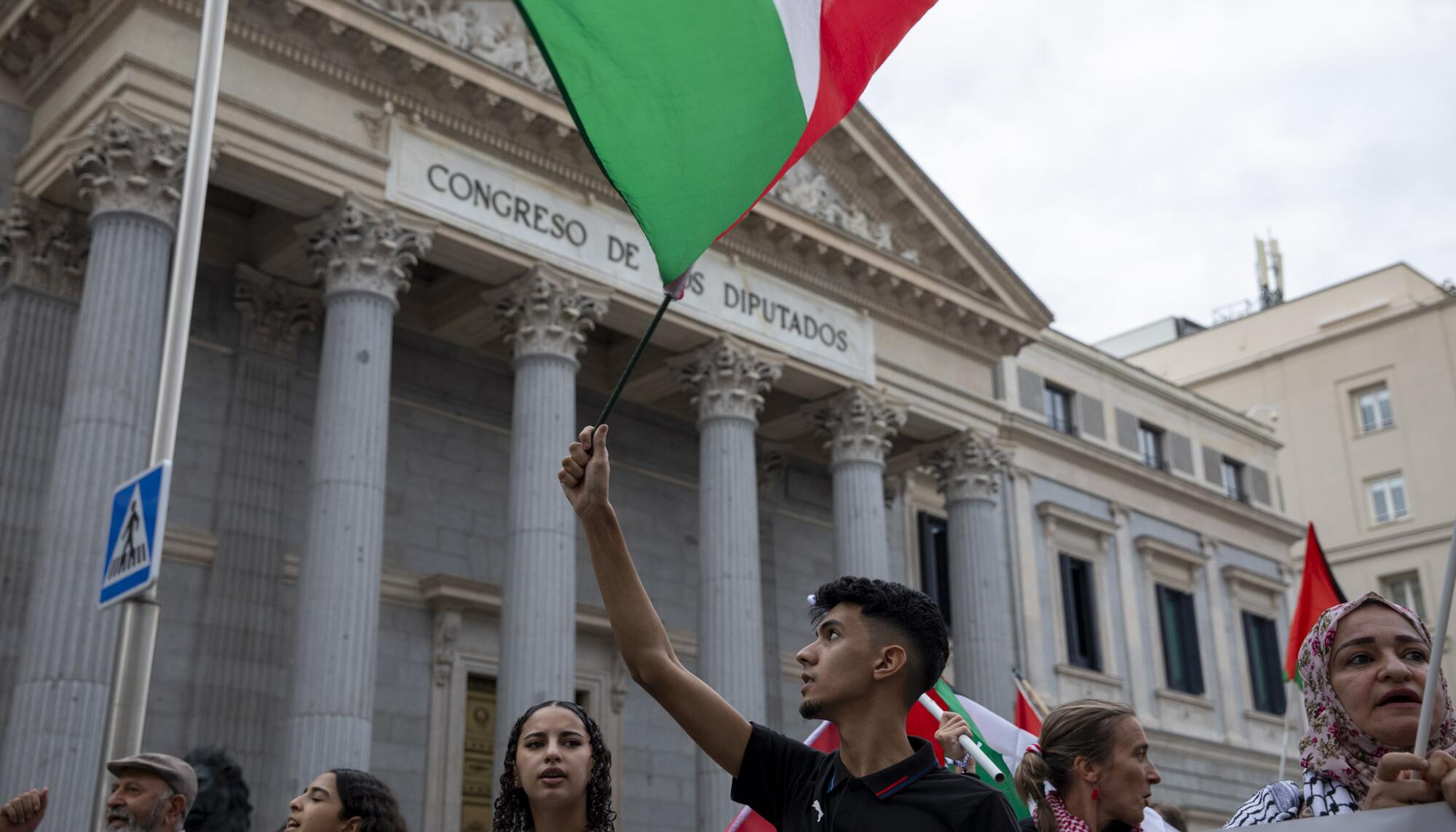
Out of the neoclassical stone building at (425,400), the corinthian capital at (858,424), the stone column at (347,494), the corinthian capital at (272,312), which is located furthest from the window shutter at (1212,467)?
the stone column at (347,494)

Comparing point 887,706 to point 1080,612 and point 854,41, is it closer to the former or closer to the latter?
point 854,41

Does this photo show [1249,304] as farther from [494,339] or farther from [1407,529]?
[494,339]

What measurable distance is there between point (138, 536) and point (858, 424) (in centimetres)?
1561

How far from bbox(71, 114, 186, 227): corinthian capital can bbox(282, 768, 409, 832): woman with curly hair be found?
38.2 ft

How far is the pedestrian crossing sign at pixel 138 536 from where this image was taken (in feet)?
26.7

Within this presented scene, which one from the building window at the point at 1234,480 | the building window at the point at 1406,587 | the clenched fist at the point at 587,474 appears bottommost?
the clenched fist at the point at 587,474

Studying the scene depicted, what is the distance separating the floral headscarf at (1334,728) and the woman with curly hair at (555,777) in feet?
6.96

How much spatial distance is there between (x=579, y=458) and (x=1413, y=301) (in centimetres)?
4748

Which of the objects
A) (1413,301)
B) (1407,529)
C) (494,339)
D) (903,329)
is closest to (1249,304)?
(1413,301)

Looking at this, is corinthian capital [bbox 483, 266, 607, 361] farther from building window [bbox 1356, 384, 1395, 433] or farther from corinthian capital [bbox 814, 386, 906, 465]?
building window [bbox 1356, 384, 1395, 433]

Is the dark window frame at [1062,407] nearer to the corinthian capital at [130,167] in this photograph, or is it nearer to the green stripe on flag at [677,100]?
the corinthian capital at [130,167]

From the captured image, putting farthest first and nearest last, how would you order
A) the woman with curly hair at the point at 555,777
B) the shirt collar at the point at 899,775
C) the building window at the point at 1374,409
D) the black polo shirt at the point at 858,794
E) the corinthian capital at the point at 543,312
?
the building window at the point at 1374,409 → the corinthian capital at the point at 543,312 → the woman with curly hair at the point at 555,777 → the shirt collar at the point at 899,775 → the black polo shirt at the point at 858,794

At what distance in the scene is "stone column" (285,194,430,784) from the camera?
15.3 metres

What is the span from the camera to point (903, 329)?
80.8 feet
